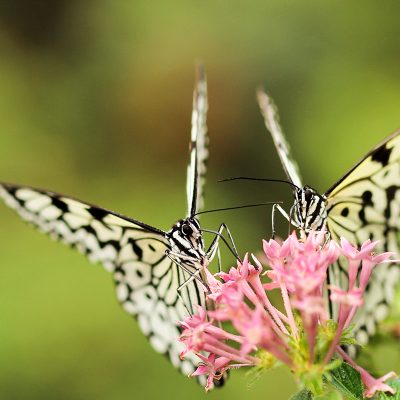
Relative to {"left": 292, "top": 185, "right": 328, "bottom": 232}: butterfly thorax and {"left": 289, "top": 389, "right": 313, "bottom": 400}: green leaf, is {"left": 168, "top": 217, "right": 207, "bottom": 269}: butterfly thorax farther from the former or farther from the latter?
{"left": 289, "top": 389, "right": 313, "bottom": 400}: green leaf

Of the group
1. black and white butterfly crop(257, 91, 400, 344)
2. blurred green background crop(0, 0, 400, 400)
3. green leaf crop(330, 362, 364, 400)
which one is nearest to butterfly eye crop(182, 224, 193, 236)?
black and white butterfly crop(257, 91, 400, 344)

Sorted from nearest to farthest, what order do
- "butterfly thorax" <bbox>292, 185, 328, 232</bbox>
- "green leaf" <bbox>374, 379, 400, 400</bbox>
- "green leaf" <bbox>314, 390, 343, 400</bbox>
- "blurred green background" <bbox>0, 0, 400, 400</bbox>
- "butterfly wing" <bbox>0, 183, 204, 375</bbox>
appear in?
"green leaf" <bbox>314, 390, 343, 400</bbox> < "green leaf" <bbox>374, 379, 400, 400</bbox> < "butterfly thorax" <bbox>292, 185, 328, 232</bbox> < "butterfly wing" <bbox>0, 183, 204, 375</bbox> < "blurred green background" <bbox>0, 0, 400, 400</bbox>

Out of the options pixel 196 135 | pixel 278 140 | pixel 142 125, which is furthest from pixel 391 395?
pixel 142 125

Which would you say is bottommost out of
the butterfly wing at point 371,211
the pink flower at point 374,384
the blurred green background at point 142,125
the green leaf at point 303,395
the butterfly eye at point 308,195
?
the pink flower at point 374,384

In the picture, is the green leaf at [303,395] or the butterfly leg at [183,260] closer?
the green leaf at [303,395]

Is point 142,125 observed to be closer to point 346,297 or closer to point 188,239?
point 188,239

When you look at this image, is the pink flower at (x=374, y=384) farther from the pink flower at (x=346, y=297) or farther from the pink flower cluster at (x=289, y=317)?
the pink flower at (x=346, y=297)

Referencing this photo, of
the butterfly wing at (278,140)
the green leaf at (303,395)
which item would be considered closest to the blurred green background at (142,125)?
the butterfly wing at (278,140)
